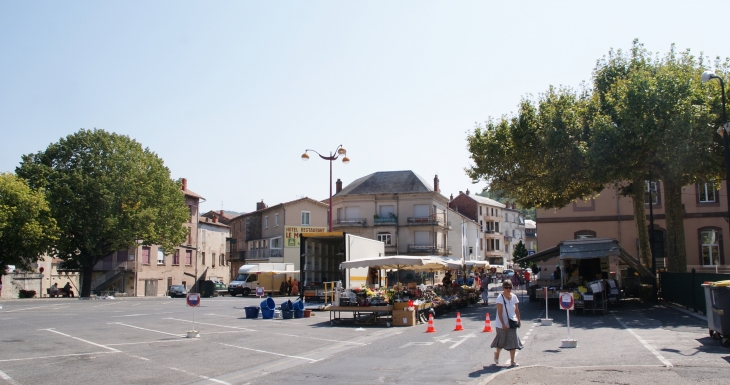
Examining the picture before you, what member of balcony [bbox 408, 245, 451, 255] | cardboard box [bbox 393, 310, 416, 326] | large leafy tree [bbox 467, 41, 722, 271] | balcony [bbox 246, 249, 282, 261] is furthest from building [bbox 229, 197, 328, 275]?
cardboard box [bbox 393, 310, 416, 326]

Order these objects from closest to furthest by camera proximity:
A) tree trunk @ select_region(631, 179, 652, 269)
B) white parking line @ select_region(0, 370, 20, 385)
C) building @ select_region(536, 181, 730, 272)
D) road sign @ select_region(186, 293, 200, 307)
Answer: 1. white parking line @ select_region(0, 370, 20, 385)
2. road sign @ select_region(186, 293, 200, 307)
3. tree trunk @ select_region(631, 179, 652, 269)
4. building @ select_region(536, 181, 730, 272)

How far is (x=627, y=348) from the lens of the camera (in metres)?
12.6

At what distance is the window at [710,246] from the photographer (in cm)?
4134

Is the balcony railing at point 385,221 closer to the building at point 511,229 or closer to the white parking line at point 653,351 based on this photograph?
the building at point 511,229

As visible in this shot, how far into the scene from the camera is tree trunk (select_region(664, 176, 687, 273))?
2705 centimetres

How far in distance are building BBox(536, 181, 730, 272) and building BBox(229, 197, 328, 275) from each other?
2104 centimetres

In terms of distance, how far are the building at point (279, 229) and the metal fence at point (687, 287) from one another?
109ft

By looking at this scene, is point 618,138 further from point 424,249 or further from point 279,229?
point 279,229

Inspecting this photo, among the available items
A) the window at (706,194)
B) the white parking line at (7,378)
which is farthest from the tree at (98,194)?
the window at (706,194)

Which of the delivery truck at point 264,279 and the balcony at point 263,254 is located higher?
the balcony at point 263,254

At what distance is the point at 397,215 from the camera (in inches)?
2457

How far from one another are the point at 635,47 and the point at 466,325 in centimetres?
1901

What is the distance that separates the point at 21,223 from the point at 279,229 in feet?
79.4

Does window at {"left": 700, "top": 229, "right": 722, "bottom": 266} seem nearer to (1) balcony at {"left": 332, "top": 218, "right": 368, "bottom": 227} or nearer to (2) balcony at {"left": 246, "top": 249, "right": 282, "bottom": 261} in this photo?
(1) balcony at {"left": 332, "top": 218, "right": 368, "bottom": 227}
